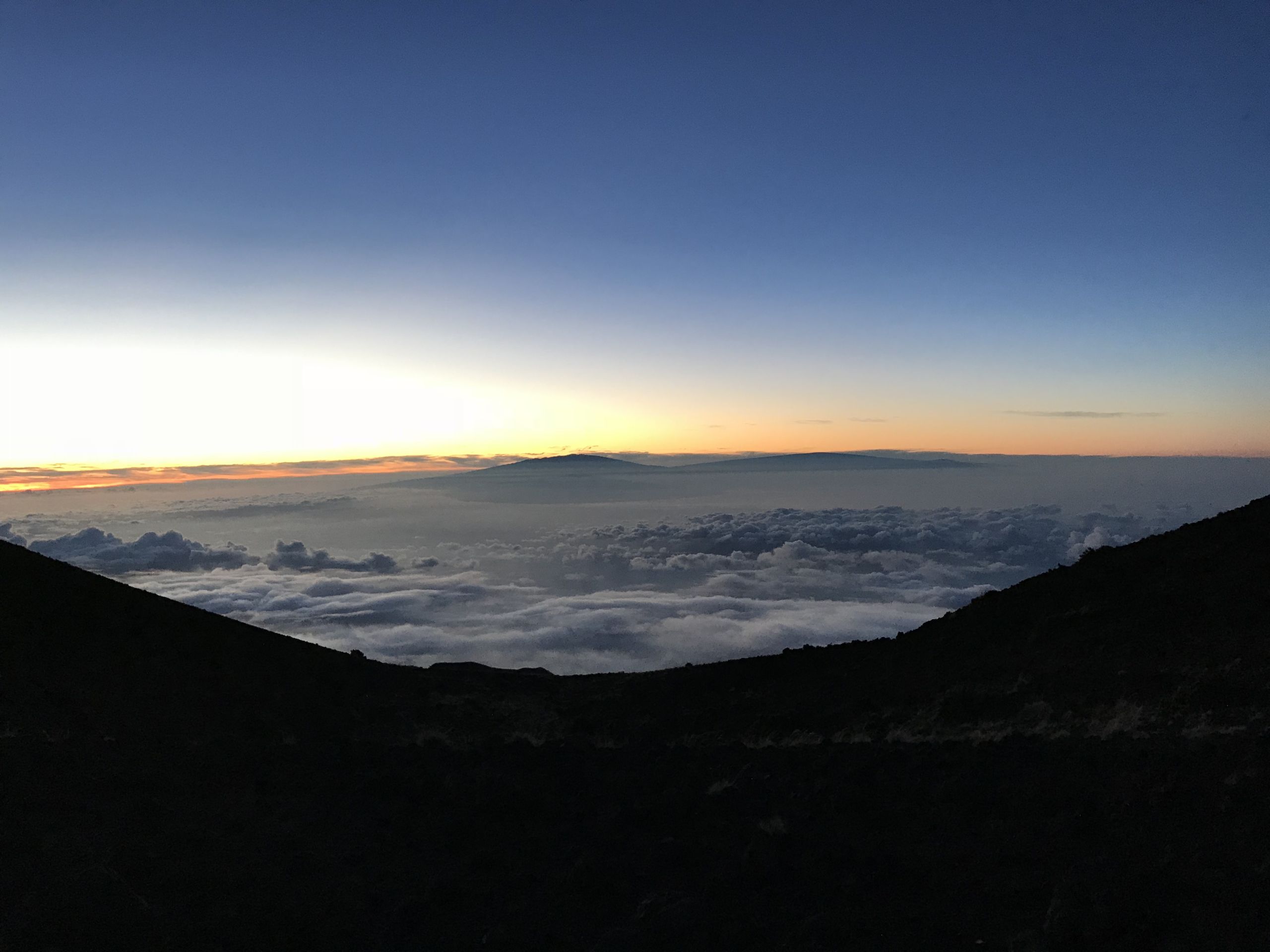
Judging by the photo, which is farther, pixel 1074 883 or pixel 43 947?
pixel 43 947

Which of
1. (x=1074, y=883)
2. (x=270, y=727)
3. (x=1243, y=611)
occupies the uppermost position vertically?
(x=1243, y=611)

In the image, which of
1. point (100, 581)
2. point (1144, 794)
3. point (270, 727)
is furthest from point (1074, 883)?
point (100, 581)

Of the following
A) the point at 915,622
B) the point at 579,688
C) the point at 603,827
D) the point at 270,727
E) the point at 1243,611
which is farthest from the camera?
the point at 915,622

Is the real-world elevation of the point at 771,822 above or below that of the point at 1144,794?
below

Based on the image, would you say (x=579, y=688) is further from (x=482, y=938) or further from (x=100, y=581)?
(x=482, y=938)

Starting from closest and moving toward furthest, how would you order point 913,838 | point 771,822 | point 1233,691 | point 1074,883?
point 1074,883 → point 913,838 → point 771,822 → point 1233,691

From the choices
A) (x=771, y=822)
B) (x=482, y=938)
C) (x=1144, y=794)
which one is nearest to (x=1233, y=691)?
(x=1144, y=794)

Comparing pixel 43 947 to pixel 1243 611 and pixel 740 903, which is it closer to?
pixel 740 903
